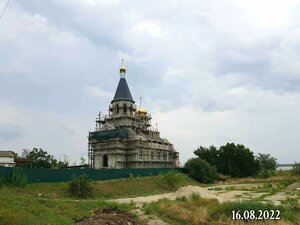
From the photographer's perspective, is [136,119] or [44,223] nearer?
[44,223]

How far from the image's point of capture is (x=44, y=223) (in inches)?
473

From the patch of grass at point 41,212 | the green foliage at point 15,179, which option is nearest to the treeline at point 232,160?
the green foliage at point 15,179

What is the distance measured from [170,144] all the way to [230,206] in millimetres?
52442

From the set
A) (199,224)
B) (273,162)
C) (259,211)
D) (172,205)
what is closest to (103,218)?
(199,224)

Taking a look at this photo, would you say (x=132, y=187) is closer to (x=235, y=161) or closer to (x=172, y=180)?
(x=172, y=180)

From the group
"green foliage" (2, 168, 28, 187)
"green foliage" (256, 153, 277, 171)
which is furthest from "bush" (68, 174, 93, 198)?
"green foliage" (256, 153, 277, 171)

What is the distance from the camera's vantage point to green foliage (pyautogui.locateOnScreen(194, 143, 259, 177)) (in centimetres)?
5894

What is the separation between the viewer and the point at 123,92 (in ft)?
216

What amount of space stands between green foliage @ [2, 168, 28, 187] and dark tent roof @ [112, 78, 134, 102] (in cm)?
3819

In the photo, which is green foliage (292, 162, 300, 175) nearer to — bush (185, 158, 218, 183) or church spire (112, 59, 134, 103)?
bush (185, 158, 218, 183)

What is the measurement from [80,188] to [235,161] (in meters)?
37.2

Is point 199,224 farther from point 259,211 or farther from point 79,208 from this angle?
point 79,208

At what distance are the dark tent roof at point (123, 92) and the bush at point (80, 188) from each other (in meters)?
36.7

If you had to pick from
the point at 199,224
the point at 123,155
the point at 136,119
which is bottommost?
the point at 199,224
